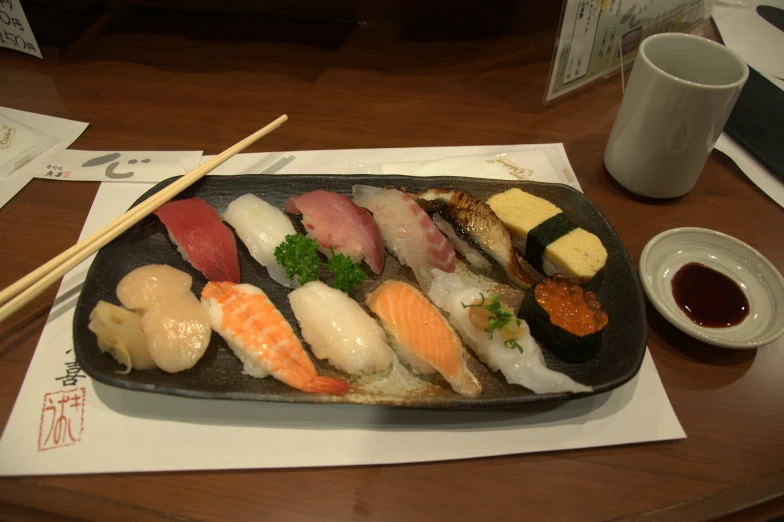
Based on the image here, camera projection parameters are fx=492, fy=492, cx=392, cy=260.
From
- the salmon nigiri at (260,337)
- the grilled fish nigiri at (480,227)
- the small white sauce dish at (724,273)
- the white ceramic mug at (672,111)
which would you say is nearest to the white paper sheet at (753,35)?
the white ceramic mug at (672,111)

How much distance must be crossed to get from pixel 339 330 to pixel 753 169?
2.14m

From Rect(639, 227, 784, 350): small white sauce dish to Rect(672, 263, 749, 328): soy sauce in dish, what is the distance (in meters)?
0.02

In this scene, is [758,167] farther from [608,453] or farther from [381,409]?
[381,409]

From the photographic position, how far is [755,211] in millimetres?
2186

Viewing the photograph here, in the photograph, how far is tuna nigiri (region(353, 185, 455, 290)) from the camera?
5.88 feet

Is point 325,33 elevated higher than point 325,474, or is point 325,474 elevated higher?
point 325,33

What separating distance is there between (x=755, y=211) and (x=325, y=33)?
2556mm

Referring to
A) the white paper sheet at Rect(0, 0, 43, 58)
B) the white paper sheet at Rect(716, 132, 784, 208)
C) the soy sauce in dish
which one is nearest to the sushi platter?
the soy sauce in dish

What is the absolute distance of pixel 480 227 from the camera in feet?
5.89

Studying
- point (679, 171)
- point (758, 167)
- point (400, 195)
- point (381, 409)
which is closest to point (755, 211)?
point (758, 167)

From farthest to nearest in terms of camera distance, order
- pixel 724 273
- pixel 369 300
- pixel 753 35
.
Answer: pixel 753 35, pixel 724 273, pixel 369 300

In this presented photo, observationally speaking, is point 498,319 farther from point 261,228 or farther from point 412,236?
point 261,228

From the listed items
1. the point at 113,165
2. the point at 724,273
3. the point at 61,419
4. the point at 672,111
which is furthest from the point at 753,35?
the point at 61,419

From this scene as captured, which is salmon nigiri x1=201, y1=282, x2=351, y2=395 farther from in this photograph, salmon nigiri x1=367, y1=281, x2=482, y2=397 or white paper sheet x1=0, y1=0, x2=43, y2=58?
white paper sheet x1=0, y1=0, x2=43, y2=58
